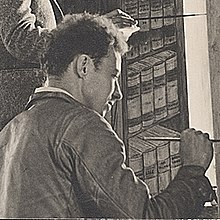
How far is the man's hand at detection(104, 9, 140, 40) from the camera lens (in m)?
1.77

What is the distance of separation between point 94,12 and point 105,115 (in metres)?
0.22

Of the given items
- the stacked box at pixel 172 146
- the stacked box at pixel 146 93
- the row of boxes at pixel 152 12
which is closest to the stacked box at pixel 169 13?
the row of boxes at pixel 152 12

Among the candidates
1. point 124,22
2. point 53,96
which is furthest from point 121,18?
point 53,96

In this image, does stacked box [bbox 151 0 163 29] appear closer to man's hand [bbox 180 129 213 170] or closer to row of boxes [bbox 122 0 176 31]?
row of boxes [bbox 122 0 176 31]

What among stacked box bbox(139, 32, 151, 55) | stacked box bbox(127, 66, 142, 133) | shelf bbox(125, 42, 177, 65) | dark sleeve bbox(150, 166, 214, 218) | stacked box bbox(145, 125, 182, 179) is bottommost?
dark sleeve bbox(150, 166, 214, 218)

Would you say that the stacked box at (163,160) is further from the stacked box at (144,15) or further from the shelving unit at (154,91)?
the stacked box at (144,15)

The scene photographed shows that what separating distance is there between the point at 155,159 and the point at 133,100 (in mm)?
127

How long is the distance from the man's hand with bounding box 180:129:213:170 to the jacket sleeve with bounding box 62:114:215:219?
4 centimetres

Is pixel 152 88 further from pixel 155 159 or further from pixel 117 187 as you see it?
pixel 117 187

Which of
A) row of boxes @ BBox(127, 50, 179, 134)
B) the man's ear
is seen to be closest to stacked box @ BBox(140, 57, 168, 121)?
row of boxes @ BBox(127, 50, 179, 134)

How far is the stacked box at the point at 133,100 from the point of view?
1746 millimetres

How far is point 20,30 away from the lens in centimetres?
179

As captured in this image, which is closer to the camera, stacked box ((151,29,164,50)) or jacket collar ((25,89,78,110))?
jacket collar ((25,89,78,110))

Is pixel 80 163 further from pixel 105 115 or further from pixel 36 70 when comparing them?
pixel 36 70
